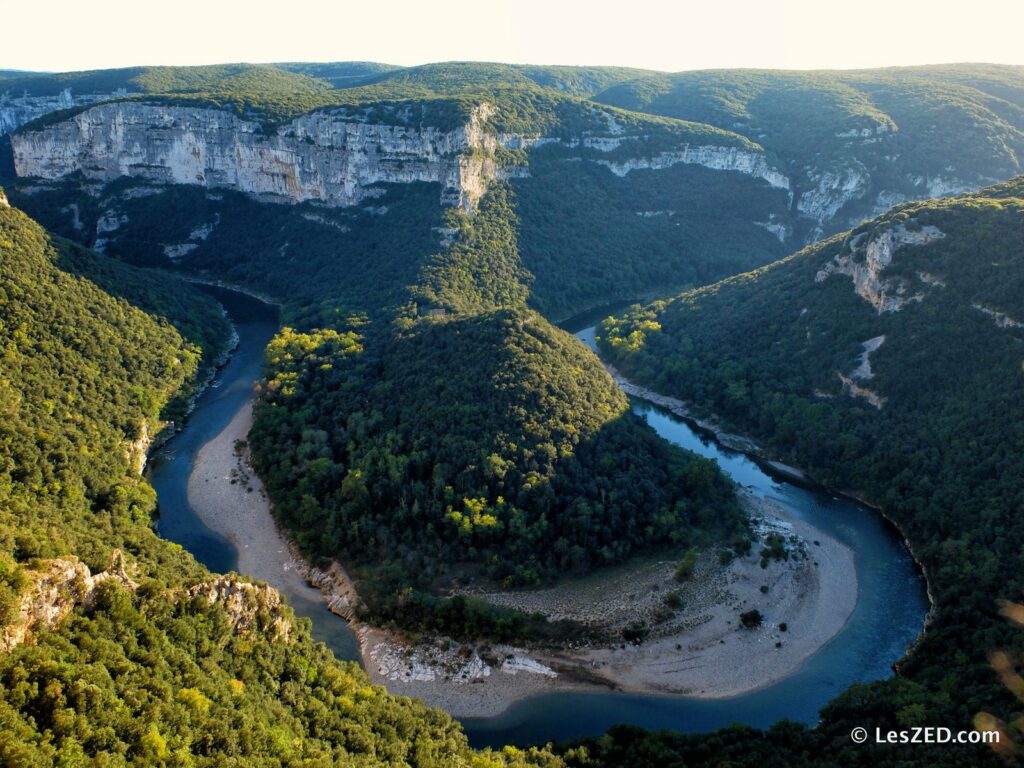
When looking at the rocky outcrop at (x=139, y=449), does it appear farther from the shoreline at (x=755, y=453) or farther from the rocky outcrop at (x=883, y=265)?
the rocky outcrop at (x=883, y=265)

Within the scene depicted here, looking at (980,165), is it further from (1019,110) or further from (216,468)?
(216,468)

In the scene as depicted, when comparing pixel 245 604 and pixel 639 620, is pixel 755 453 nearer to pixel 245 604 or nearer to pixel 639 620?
pixel 639 620

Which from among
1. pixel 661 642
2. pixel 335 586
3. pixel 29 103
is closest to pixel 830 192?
pixel 661 642

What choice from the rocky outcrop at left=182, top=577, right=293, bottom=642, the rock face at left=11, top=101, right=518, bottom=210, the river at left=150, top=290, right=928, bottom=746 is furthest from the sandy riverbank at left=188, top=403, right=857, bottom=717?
the rock face at left=11, top=101, right=518, bottom=210

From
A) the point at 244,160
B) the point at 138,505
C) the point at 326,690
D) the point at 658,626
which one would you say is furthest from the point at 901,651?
the point at 244,160

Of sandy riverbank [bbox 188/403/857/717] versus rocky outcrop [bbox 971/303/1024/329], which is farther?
rocky outcrop [bbox 971/303/1024/329]

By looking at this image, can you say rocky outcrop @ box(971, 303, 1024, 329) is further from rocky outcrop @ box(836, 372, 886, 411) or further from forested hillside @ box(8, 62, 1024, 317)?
forested hillside @ box(8, 62, 1024, 317)

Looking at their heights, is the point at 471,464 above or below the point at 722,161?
below
